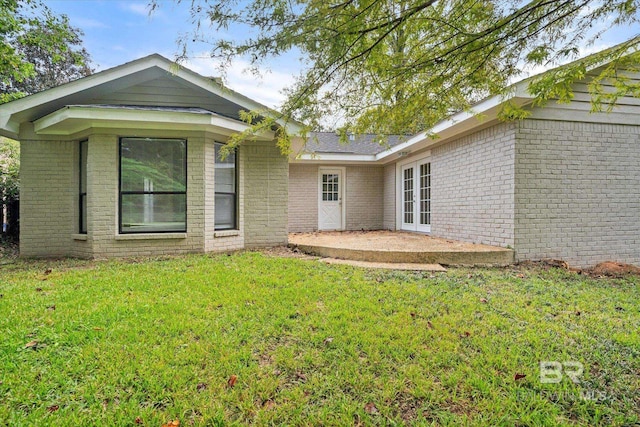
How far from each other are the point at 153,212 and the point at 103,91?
2.86 metres

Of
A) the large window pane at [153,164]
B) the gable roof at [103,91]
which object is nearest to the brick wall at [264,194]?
the gable roof at [103,91]

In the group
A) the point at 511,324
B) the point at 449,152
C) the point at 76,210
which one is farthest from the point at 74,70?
the point at 511,324

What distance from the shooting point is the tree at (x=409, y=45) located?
9.18ft

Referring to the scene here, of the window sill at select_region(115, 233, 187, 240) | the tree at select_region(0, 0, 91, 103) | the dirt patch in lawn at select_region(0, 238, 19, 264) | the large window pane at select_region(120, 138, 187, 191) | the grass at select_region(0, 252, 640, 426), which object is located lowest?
the grass at select_region(0, 252, 640, 426)

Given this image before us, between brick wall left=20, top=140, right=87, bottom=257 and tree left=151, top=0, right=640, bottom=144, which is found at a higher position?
tree left=151, top=0, right=640, bottom=144

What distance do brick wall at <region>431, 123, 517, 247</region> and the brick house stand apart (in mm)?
Result: 39

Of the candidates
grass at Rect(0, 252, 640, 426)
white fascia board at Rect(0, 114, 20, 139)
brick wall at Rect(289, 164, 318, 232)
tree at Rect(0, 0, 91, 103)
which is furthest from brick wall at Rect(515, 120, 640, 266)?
tree at Rect(0, 0, 91, 103)

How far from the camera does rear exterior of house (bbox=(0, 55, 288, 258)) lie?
665 cm

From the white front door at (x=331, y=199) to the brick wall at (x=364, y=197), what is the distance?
11.0 inches

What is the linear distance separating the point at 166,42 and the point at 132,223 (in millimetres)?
5051

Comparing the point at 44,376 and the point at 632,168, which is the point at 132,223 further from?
the point at 632,168

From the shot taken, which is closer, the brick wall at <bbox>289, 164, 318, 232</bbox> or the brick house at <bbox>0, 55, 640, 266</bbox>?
the brick house at <bbox>0, 55, 640, 266</bbox>

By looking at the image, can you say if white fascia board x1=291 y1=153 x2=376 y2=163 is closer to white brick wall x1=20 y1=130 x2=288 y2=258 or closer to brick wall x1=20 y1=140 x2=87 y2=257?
white brick wall x1=20 y1=130 x2=288 y2=258

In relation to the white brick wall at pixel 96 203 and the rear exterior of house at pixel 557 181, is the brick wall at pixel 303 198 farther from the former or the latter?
the rear exterior of house at pixel 557 181
